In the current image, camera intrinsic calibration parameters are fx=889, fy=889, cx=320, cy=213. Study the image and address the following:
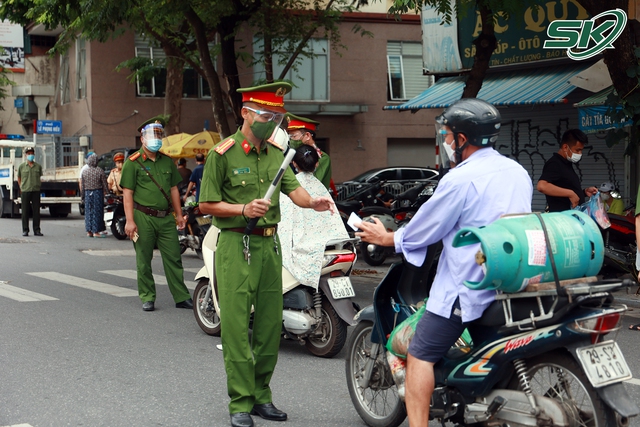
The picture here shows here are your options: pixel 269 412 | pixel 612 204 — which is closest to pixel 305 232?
pixel 269 412

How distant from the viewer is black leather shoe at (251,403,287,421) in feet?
17.9

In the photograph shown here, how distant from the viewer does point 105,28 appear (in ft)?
48.8

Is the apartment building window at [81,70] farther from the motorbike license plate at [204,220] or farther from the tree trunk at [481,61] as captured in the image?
the tree trunk at [481,61]

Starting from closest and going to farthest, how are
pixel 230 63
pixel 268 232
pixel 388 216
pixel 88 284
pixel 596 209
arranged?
pixel 268 232, pixel 596 209, pixel 88 284, pixel 388 216, pixel 230 63

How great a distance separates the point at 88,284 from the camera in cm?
1176

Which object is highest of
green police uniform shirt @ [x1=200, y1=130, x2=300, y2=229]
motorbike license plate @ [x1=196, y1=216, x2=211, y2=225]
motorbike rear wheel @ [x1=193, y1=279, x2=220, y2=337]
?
green police uniform shirt @ [x1=200, y1=130, x2=300, y2=229]

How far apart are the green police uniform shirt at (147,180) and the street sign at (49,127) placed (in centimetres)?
2401

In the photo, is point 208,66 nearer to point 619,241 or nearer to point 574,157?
point 619,241

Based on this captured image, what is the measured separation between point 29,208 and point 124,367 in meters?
14.2

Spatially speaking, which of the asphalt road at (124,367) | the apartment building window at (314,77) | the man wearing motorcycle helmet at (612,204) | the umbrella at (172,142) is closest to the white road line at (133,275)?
the asphalt road at (124,367)

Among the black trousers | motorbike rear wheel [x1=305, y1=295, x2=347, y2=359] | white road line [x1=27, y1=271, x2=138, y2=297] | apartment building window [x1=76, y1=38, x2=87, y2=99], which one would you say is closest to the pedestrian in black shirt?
motorbike rear wheel [x1=305, y1=295, x2=347, y2=359]

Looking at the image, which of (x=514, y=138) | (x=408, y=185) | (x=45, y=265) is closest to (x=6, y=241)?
(x=45, y=265)

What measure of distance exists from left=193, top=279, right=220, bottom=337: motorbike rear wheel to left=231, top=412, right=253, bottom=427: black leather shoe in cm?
286

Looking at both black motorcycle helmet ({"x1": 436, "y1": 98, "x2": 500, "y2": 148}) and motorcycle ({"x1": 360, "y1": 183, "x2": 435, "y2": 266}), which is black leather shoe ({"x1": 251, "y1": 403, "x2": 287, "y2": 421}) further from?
motorcycle ({"x1": 360, "y1": 183, "x2": 435, "y2": 266})
